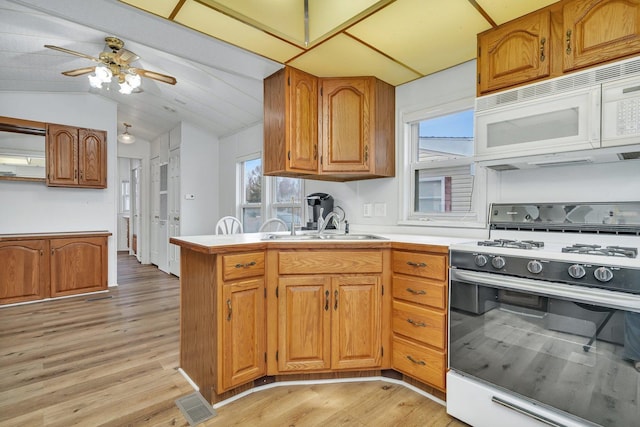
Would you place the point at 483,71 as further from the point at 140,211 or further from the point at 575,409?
the point at 140,211

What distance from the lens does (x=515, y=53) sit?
1.89 metres

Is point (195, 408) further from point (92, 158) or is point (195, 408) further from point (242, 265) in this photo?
point (92, 158)

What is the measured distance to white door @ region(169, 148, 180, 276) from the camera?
545 cm

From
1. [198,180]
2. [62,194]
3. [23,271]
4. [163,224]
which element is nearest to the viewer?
[23,271]

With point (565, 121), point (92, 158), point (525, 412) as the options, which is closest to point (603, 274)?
point (525, 412)

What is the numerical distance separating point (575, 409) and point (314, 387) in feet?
4.45

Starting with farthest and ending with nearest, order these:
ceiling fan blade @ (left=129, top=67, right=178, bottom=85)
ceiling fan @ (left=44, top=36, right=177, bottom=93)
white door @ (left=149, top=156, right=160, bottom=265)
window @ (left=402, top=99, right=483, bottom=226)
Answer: white door @ (left=149, top=156, right=160, bottom=265) → ceiling fan blade @ (left=129, top=67, right=178, bottom=85) → ceiling fan @ (left=44, top=36, right=177, bottom=93) → window @ (left=402, top=99, right=483, bottom=226)

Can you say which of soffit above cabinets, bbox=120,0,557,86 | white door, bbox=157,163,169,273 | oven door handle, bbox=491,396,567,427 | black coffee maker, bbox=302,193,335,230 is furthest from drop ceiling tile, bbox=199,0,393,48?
white door, bbox=157,163,169,273

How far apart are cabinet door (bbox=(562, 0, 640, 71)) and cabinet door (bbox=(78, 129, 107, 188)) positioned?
204 inches

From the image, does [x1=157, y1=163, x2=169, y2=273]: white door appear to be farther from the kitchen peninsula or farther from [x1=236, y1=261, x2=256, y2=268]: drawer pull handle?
[x1=236, y1=261, x2=256, y2=268]: drawer pull handle

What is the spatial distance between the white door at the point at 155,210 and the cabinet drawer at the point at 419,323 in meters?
5.55

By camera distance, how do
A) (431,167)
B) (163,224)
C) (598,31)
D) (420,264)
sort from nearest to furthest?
(598,31) → (420,264) → (431,167) → (163,224)

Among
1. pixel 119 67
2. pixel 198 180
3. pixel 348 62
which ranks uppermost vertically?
pixel 119 67

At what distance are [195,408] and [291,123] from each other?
1965 millimetres
